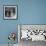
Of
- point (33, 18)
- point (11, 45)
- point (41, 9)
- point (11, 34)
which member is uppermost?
point (41, 9)

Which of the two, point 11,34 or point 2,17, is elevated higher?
point 2,17

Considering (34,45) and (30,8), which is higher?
(30,8)

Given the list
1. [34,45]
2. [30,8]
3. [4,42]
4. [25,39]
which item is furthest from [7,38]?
[30,8]

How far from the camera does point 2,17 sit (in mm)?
4801

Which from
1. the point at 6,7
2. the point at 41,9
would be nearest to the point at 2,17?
the point at 6,7

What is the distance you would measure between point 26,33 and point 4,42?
2.72 ft

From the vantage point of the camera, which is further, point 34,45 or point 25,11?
point 25,11

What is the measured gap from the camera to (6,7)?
15.7 ft

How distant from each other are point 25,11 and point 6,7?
2.19 feet

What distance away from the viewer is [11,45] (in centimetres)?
468

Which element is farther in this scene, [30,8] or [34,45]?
[30,8]

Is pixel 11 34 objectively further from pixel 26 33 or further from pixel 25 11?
pixel 25 11

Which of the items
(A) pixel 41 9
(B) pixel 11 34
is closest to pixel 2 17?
(B) pixel 11 34

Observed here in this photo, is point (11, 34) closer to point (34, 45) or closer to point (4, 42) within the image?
point (4, 42)
